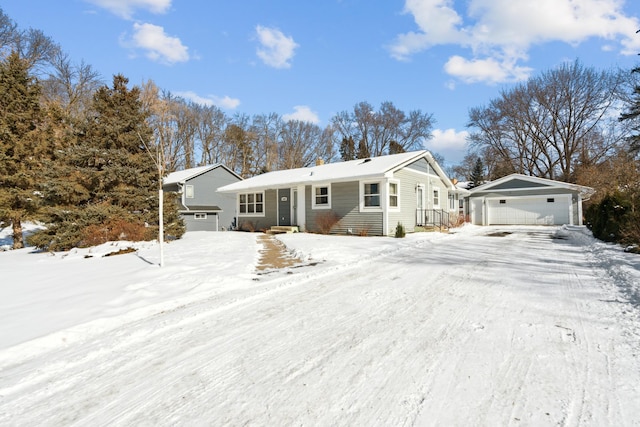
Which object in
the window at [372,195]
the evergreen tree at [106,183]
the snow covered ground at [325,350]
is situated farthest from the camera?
the window at [372,195]

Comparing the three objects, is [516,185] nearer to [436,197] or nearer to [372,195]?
[436,197]

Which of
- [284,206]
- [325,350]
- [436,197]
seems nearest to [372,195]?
[284,206]

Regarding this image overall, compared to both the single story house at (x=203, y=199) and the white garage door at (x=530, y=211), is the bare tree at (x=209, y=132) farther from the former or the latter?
the white garage door at (x=530, y=211)

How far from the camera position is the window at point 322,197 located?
1592 centimetres

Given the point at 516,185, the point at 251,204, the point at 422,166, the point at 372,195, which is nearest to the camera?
the point at 372,195

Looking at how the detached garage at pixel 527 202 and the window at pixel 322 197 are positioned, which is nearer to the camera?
the window at pixel 322 197

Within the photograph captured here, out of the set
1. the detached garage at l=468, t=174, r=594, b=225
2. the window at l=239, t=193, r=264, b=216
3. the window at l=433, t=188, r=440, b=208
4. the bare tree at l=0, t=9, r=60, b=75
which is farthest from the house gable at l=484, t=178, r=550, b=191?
the bare tree at l=0, t=9, r=60, b=75

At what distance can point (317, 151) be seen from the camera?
131 feet

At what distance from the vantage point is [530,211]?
893 inches

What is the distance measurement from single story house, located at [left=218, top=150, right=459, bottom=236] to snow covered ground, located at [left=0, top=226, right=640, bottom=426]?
872 cm

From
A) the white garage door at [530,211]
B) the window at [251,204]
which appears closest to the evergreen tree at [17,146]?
the window at [251,204]

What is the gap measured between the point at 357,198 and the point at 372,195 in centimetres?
74

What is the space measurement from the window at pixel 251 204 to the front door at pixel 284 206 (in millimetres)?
1596

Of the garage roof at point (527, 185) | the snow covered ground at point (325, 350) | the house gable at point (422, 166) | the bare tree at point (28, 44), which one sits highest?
the bare tree at point (28, 44)
